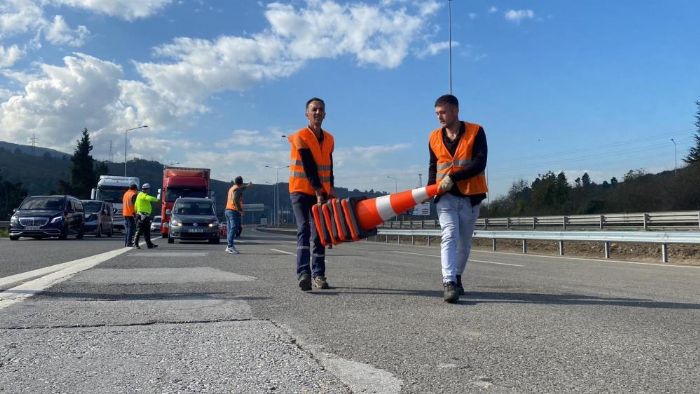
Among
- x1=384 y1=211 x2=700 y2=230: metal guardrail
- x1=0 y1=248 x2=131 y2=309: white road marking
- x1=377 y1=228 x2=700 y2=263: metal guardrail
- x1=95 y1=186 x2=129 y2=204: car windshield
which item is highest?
x1=95 y1=186 x2=129 y2=204: car windshield

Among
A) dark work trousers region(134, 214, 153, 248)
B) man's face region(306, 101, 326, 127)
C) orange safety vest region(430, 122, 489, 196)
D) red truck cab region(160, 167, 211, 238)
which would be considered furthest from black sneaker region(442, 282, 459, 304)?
red truck cab region(160, 167, 211, 238)

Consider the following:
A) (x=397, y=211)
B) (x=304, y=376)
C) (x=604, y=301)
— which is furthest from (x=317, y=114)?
(x=304, y=376)

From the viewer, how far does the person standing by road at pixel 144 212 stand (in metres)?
16.2

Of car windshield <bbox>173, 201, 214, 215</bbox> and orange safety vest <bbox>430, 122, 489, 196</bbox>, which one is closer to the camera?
orange safety vest <bbox>430, 122, 489, 196</bbox>

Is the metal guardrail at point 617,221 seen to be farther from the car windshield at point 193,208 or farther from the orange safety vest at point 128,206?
the orange safety vest at point 128,206

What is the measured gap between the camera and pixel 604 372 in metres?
3.10

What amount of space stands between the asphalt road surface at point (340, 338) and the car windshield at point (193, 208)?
14.9m

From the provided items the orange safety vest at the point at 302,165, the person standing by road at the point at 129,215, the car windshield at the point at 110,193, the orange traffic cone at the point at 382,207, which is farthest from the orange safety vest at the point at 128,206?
the car windshield at the point at 110,193

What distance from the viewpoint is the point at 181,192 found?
2733 cm

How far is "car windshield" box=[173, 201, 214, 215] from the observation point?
843 inches

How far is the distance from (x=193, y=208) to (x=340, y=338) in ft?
61.9

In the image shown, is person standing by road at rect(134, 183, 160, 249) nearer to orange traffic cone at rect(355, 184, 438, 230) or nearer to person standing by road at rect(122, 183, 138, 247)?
person standing by road at rect(122, 183, 138, 247)

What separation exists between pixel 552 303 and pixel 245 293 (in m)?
2.99

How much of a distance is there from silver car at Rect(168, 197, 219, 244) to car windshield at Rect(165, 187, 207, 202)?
18.5 feet
